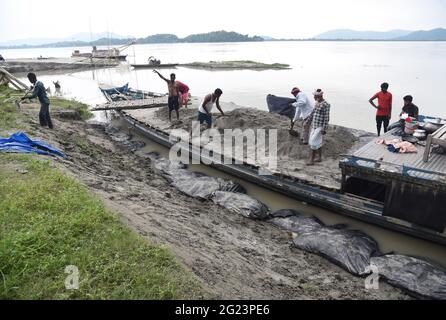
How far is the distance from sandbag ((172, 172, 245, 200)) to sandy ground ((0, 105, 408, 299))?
0.23 m

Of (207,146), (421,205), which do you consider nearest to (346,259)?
(421,205)

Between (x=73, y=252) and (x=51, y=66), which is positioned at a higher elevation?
(x=51, y=66)

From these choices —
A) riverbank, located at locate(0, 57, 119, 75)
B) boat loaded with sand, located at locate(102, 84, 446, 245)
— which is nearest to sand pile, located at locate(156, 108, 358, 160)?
boat loaded with sand, located at locate(102, 84, 446, 245)

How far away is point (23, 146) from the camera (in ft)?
22.5

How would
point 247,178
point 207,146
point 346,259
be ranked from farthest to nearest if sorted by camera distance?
point 207,146, point 247,178, point 346,259

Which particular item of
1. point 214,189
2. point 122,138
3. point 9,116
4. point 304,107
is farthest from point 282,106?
point 9,116

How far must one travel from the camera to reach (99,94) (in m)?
25.4

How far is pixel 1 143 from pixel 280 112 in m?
7.08

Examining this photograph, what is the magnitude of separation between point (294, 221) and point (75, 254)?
411 cm

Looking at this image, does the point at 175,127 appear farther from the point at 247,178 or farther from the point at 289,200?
the point at 289,200

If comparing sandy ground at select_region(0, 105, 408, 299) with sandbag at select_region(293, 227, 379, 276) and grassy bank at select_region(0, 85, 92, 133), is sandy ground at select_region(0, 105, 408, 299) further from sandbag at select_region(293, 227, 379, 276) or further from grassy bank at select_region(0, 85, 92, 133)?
grassy bank at select_region(0, 85, 92, 133)

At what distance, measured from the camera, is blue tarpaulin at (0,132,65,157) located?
6.65 m

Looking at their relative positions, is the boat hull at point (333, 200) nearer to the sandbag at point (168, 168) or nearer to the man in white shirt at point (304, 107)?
the sandbag at point (168, 168)

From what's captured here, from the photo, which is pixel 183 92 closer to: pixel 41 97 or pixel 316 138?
pixel 41 97
